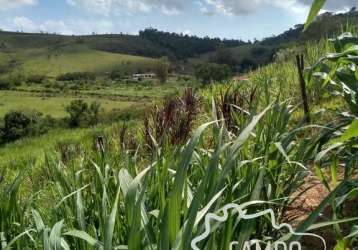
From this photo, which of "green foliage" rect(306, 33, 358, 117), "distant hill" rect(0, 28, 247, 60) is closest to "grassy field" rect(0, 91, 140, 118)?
"distant hill" rect(0, 28, 247, 60)

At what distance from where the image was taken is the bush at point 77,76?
12475 centimetres

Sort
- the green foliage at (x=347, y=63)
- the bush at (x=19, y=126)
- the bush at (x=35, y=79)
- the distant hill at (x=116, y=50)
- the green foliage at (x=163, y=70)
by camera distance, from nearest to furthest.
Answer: the green foliage at (x=347, y=63)
the green foliage at (x=163, y=70)
the bush at (x=19, y=126)
the bush at (x=35, y=79)
the distant hill at (x=116, y=50)

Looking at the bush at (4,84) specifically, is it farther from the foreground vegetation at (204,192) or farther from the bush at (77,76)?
the foreground vegetation at (204,192)

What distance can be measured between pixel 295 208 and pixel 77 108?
195 feet

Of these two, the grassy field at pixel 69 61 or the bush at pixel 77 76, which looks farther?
the grassy field at pixel 69 61

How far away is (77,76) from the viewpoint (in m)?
126

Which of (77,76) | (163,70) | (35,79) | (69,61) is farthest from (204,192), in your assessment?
(69,61)

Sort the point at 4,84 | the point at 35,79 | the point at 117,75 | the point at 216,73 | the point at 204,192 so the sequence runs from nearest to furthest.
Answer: the point at 204,192 < the point at 216,73 < the point at 4,84 < the point at 35,79 < the point at 117,75

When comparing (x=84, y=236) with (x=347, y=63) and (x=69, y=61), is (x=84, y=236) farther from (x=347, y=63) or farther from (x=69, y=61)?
(x=69, y=61)

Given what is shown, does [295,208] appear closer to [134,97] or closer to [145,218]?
[145,218]

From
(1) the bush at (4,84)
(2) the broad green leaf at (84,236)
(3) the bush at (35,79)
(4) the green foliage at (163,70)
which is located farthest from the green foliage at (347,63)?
(3) the bush at (35,79)

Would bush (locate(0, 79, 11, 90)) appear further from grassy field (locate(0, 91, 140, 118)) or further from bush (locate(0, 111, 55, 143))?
bush (locate(0, 111, 55, 143))

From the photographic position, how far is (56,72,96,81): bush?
125 metres

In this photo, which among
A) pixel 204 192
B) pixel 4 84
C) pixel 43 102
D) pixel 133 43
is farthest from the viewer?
pixel 133 43
